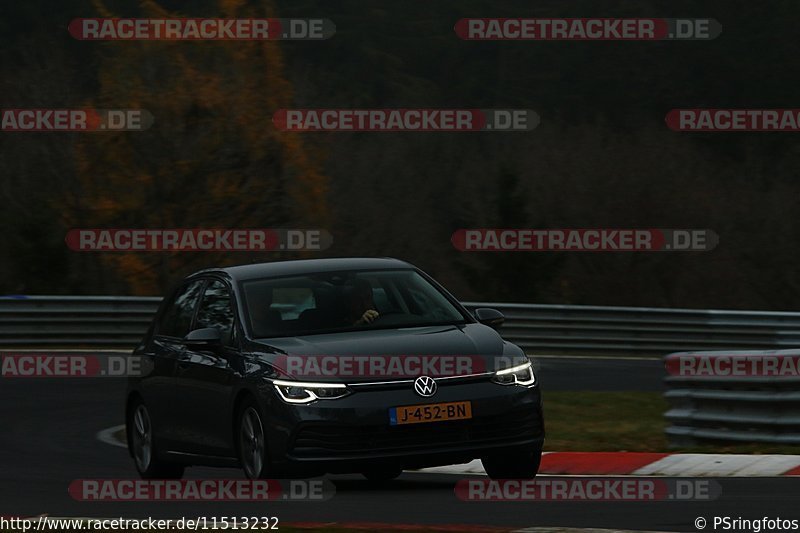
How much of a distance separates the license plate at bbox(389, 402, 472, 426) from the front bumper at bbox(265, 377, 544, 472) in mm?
26

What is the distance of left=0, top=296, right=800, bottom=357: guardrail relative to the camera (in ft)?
83.4

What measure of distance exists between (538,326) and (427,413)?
1606 cm

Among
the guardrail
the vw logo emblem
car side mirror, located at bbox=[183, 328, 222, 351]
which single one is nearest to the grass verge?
the vw logo emblem

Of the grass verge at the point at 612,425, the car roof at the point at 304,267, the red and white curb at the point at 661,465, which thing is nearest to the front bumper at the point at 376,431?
the car roof at the point at 304,267

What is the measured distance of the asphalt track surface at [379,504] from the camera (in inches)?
340

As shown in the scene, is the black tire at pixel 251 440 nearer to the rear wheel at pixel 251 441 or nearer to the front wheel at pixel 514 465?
the rear wheel at pixel 251 441

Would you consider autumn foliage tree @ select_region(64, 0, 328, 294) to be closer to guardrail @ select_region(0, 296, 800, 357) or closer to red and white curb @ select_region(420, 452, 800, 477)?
guardrail @ select_region(0, 296, 800, 357)

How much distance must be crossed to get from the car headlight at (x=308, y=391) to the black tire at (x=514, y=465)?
1.12 m

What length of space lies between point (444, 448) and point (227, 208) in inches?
1003

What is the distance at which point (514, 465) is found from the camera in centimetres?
1045

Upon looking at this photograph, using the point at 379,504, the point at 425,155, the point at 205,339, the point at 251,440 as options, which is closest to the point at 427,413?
the point at 379,504

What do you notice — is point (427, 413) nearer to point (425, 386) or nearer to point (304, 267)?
point (425, 386)

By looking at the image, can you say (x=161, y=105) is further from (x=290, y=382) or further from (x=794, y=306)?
(x=290, y=382)

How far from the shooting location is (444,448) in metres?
9.70
